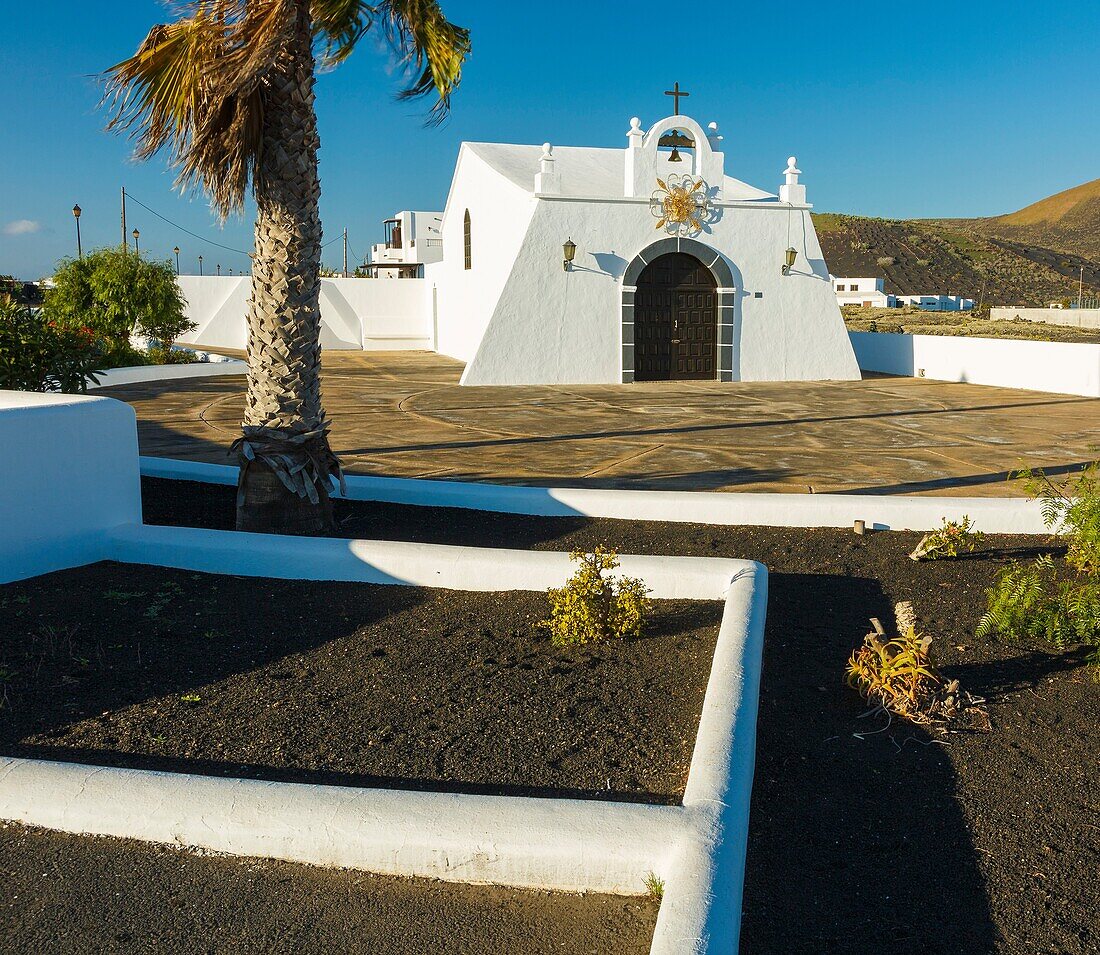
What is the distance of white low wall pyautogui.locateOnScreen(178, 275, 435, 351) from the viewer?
3244 centimetres

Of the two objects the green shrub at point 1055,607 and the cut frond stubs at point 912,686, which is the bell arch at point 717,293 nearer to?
the green shrub at point 1055,607

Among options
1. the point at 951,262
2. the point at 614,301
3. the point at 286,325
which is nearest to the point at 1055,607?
the point at 286,325

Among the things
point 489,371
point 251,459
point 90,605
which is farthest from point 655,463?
point 489,371

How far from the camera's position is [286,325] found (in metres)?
6.62

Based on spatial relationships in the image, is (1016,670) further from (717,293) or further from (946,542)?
(717,293)

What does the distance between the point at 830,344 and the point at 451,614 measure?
17.5 meters

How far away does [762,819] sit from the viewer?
3.21 metres

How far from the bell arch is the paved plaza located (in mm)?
890

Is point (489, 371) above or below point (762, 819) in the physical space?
above

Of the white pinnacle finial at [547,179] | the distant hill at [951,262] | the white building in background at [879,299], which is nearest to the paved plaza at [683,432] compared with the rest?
the white pinnacle finial at [547,179]

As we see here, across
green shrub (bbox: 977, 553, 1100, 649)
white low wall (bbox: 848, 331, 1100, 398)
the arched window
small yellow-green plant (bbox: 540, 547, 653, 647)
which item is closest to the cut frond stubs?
green shrub (bbox: 977, 553, 1100, 649)

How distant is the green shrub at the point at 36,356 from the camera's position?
8.37 m

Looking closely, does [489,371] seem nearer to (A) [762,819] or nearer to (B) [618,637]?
(B) [618,637]

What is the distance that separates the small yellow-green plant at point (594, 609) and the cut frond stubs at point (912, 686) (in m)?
1.04
